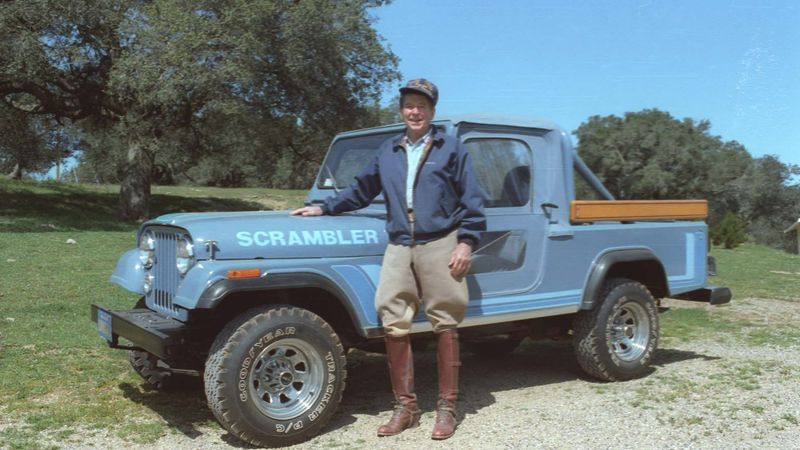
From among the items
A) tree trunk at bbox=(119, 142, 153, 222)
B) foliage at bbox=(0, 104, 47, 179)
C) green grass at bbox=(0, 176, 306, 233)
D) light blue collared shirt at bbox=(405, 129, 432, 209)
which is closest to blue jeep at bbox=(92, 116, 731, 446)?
light blue collared shirt at bbox=(405, 129, 432, 209)

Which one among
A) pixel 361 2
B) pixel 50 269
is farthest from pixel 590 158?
pixel 50 269

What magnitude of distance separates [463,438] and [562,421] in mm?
724

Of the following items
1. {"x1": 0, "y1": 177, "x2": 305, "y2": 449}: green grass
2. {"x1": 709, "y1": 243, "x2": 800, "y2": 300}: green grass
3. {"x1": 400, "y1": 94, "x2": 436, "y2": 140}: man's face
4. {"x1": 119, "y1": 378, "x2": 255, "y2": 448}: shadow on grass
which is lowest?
{"x1": 709, "y1": 243, "x2": 800, "y2": 300}: green grass

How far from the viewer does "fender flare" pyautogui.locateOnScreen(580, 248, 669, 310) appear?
5680 millimetres

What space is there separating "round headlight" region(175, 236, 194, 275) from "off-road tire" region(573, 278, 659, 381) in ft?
9.87

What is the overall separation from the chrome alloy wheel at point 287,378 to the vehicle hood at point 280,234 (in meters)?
0.54

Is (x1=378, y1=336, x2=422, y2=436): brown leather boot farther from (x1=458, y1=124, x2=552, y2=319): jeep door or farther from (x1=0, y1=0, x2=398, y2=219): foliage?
(x1=0, y1=0, x2=398, y2=219): foliage

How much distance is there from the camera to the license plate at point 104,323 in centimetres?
484

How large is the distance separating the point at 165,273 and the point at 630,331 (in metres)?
3.61

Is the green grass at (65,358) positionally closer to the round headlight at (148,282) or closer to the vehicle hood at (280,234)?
the round headlight at (148,282)

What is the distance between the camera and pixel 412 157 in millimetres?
4633

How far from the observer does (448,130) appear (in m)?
5.26

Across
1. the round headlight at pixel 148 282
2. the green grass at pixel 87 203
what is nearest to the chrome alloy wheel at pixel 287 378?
the round headlight at pixel 148 282

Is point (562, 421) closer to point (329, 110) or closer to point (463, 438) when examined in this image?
point (463, 438)
